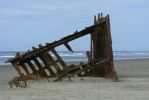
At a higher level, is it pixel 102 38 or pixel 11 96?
pixel 102 38

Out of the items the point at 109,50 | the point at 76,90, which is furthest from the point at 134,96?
the point at 109,50

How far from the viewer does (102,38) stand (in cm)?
1864

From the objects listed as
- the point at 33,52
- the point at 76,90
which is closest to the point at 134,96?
the point at 76,90

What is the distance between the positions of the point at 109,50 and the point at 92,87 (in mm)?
3319

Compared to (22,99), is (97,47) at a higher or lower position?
higher

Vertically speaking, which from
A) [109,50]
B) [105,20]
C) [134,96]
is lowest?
[134,96]

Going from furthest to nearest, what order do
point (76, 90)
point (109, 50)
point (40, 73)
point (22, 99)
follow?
point (40, 73), point (109, 50), point (76, 90), point (22, 99)

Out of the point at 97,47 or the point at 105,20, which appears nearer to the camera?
the point at 105,20

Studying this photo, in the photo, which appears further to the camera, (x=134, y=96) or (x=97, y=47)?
(x=97, y=47)

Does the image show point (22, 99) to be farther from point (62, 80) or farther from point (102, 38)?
point (102, 38)

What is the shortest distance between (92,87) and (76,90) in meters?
0.99

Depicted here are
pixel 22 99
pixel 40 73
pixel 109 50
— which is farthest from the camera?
pixel 40 73

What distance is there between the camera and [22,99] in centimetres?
1173

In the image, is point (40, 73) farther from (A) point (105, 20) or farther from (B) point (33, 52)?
(A) point (105, 20)
